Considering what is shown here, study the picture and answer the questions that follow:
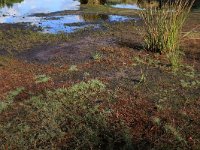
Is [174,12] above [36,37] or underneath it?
above

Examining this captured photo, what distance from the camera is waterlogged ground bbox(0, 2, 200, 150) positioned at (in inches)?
334

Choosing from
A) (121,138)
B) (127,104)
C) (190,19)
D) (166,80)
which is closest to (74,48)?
(166,80)

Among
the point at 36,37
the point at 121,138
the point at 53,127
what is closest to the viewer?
the point at 121,138

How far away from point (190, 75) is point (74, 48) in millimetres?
5926

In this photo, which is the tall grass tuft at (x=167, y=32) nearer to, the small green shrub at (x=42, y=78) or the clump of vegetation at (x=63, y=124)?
the small green shrub at (x=42, y=78)

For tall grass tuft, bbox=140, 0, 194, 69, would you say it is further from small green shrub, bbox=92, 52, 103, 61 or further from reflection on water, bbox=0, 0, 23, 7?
reflection on water, bbox=0, 0, 23, 7

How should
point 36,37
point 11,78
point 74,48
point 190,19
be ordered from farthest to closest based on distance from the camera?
point 190,19, point 36,37, point 74,48, point 11,78

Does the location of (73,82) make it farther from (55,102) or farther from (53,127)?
(53,127)

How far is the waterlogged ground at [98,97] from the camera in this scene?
334 inches

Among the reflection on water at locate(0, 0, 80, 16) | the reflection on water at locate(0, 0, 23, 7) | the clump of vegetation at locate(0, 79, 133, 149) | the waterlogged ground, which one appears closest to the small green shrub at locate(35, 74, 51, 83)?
the waterlogged ground

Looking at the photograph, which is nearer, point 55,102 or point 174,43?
point 55,102

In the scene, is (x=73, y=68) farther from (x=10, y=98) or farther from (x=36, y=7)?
(x=36, y=7)

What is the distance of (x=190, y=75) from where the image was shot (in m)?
12.7

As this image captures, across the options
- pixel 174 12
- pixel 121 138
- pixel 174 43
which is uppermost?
pixel 174 12
